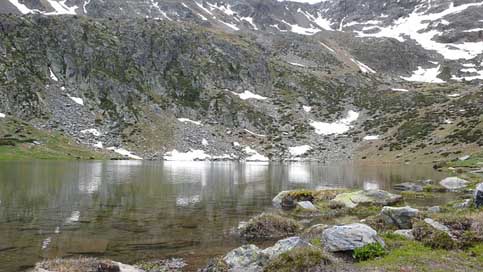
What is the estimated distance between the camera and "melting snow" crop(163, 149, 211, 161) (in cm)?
15825

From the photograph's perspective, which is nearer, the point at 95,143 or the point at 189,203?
the point at 189,203

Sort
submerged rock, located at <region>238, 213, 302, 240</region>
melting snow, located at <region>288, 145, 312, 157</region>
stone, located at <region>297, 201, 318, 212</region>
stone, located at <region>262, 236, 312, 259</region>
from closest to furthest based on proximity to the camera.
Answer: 1. stone, located at <region>262, 236, 312, 259</region>
2. submerged rock, located at <region>238, 213, 302, 240</region>
3. stone, located at <region>297, 201, 318, 212</region>
4. melting snow, located at <region>288, 145, 312, 157</region>

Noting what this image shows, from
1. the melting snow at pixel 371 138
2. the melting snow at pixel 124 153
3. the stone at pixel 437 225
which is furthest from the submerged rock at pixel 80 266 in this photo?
the melting snow at pixel 371 138

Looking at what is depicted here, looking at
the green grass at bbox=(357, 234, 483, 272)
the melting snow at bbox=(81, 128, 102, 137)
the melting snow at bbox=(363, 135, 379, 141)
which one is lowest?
the green grass at bbox=(357, 234, 483, 272)

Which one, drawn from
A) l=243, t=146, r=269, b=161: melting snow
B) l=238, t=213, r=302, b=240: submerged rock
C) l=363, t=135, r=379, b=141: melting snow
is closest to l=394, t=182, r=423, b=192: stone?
l=238, t=213, r=302, b=240: submerged rock

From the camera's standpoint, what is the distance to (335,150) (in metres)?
180

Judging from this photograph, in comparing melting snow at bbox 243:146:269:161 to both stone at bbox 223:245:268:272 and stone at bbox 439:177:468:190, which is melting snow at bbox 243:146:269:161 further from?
stone at bbox 223:245:268:272

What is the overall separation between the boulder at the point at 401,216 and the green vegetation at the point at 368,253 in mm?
7748

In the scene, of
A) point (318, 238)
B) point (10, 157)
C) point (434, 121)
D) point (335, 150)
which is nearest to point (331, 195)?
point (318, 238)

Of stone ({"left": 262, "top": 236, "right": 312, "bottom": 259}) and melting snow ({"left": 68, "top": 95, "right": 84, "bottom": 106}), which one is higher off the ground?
melting snow ({"left": 68, "top": 95, "right": 84, "bottom": 106})

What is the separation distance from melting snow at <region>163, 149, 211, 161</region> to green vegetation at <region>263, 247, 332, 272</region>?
5519 inches

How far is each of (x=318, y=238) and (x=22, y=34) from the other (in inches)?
8283

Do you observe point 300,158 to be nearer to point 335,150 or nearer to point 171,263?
point 335,150

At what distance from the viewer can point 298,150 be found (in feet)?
600
